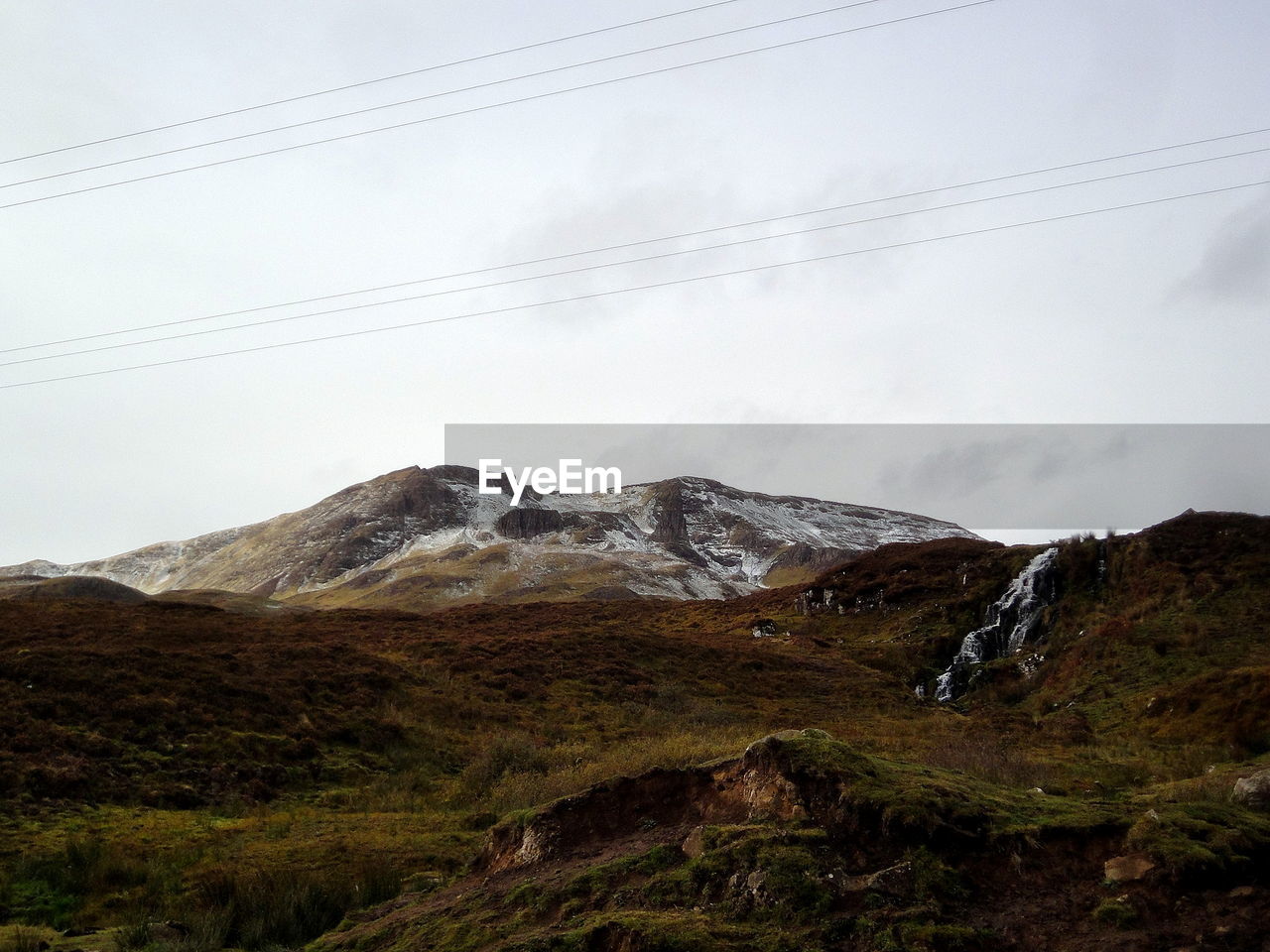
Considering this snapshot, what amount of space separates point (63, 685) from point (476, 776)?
9354 mm

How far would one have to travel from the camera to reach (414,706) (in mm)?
22812

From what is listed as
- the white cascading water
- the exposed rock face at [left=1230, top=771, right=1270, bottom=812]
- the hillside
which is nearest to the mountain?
the white cascading water

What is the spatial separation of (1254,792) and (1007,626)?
27.5m

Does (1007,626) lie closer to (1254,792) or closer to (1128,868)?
(1254,792)

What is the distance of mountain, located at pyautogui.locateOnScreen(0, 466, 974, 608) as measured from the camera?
344ft

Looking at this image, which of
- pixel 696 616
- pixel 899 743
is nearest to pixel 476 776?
pixel 899 743

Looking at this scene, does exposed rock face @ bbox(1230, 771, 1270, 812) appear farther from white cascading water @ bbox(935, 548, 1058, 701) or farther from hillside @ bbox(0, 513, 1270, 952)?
white cascading water @ bbox(935, 548, 1058, 701)

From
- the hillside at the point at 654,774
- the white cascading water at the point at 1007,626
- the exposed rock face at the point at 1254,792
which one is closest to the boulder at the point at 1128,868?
the hillside at the point at 654,774

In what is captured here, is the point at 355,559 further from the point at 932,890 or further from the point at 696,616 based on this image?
the point at 932,890

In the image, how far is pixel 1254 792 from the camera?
7.68m

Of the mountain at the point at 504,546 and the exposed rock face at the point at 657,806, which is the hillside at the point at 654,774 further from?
the mountain at the point at 504,546

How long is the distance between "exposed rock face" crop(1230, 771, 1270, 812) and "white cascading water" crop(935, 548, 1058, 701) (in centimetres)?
2440

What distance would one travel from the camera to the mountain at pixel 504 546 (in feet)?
344

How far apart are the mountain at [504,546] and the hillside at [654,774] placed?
6429cm
